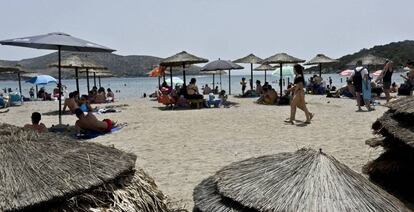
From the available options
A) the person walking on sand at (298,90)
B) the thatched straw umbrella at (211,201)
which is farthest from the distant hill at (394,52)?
the thatched straw umbrella at (211,201)

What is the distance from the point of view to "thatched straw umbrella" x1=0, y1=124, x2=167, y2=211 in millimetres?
2922

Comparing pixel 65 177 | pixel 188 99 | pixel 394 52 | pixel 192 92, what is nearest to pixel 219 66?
pixel 192 92

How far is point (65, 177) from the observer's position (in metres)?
3.15

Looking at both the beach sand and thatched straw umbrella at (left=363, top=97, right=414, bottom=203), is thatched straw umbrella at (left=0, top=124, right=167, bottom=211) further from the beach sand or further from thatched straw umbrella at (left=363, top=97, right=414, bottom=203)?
thatched straw umbrella at (left=363, top=97, right=414, bottom=203)

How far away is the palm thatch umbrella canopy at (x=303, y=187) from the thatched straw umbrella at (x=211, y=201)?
6 cm

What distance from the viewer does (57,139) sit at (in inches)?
152

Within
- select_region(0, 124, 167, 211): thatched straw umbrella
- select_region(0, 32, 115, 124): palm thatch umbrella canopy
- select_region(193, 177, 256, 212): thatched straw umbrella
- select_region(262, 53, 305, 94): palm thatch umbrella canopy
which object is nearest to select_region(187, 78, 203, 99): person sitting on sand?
select_region(262, 53, 305, 94): palm thatch umbrella canopy

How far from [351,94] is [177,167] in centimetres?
1477

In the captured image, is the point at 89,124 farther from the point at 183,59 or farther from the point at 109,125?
the point at 183,59

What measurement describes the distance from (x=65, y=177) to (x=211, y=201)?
116 centimetres

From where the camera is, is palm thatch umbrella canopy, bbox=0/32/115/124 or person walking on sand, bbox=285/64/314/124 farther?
person walking on sand, bbox=285/64/314/124

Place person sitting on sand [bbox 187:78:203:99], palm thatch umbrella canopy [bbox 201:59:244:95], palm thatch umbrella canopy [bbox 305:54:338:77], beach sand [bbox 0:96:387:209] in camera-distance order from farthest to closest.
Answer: palm thatch umbrella canopy [bbox 305:54:338:77]
palm thatch umbrella canopy [bbox 201:59:244:95]
person sitting on sand [bbox 187:78:203:99]
beach sand [bbox 0:96:387:209]

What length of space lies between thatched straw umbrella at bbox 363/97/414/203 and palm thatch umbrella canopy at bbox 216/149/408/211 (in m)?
1.90

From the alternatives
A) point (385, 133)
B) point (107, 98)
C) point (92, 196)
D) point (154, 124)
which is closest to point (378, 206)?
point (92, 196)
